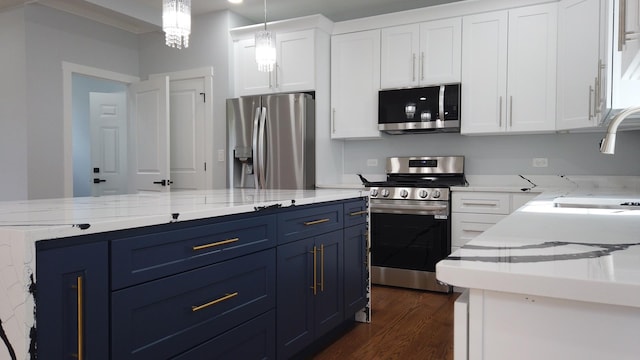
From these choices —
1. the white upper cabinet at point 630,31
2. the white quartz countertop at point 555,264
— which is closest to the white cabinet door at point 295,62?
the white upper cabinet at point 630,31

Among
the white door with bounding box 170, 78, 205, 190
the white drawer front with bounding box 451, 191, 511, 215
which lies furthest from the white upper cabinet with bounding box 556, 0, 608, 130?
the white door with bounding box 170, 78, 205, 190

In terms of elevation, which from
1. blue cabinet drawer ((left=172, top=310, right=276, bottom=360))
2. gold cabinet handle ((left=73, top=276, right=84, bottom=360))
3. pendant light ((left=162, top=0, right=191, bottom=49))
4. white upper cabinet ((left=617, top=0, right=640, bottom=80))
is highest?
pendant light ((left=162, top=0, right=191, bottom=49))

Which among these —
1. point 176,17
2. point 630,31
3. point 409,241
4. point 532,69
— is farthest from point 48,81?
point 630,31

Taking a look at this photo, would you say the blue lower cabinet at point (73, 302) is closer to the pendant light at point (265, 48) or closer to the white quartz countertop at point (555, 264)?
the white quartz countertop at point (555, 264)

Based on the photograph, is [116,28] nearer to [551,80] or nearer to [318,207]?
[318,207]

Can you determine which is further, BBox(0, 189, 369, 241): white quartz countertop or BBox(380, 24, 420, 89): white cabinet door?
BBox(380, 24, 420, 89): white cabinet door

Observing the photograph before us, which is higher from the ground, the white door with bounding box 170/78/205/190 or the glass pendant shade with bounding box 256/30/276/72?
the glass pendant shade with bounding box 256/30/276/72

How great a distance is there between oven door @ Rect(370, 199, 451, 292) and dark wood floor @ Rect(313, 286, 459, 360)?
21 cm

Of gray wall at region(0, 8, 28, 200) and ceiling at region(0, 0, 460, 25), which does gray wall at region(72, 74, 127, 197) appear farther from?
gray wall at region(0, 8, 28, 200)

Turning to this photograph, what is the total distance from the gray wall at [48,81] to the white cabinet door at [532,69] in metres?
4.12

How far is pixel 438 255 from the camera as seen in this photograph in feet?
12.4

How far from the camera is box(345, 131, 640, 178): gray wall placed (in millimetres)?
3701

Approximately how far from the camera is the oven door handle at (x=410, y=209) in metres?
3.79

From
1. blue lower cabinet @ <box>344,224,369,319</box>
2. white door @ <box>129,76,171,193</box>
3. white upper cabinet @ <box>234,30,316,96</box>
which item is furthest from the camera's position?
white door @ <box>129,76,171,193</box>
